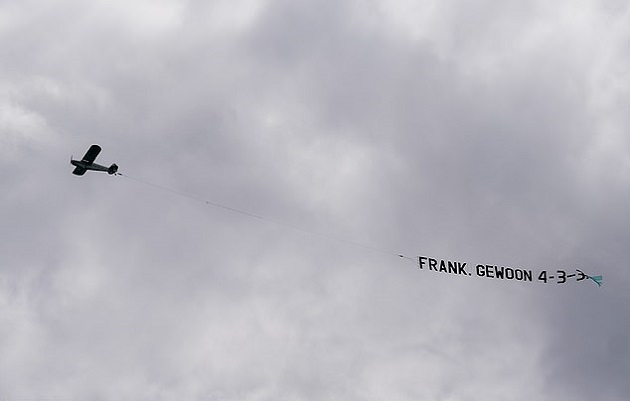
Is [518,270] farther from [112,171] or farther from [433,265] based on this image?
[112,171]

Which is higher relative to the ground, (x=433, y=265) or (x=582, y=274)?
(x=582, y=274)

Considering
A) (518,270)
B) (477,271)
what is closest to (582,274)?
(518,270)

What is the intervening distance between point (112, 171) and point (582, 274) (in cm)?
10010

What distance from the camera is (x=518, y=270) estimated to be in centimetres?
10962

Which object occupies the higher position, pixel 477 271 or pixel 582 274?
pixel 582 274

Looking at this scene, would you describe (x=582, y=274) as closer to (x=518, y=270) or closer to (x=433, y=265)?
(x=518, y=270)

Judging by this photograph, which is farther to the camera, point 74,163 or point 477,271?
point 74,163

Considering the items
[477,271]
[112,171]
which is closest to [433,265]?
[477,271]

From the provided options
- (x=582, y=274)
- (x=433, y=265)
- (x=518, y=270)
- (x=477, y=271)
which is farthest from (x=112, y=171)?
(x=582, y=274)

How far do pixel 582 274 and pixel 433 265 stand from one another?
32.1 m

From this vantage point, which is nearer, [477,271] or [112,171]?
[477,271]

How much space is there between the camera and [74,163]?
119m

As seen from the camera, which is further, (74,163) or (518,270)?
(74,163)

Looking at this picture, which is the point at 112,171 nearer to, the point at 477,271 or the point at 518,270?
the point at 477,271
